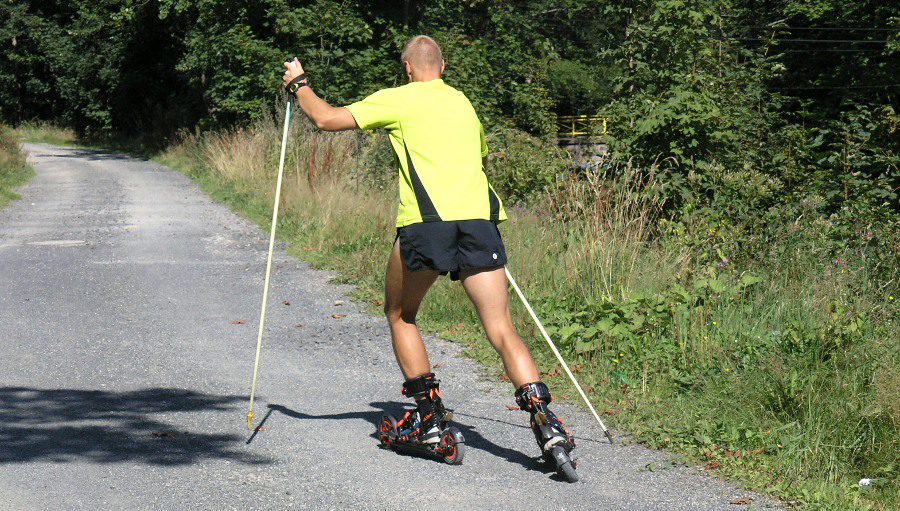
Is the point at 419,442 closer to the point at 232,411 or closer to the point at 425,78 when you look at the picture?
the point at 232,411

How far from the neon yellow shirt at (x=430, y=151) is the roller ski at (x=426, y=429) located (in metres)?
0.82

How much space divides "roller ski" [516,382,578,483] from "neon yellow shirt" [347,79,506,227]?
33.7 inches

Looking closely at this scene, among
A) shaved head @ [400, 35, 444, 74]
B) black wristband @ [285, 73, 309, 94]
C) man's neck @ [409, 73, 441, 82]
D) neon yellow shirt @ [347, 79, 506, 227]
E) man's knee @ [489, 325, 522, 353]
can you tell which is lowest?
man's knee @ [489, 325, 522, 353]

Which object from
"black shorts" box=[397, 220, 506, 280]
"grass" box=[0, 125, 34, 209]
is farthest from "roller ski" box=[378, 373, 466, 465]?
"grass" box=[0, 125, 34, 209]

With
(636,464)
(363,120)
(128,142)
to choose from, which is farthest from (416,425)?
(128,142)

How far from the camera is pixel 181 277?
431 inches

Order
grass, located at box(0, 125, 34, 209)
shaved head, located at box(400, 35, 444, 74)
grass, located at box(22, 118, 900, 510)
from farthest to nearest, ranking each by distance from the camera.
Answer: grass, located at box(0, 125, 34, 209) < shaved head, located at box(400, 35, 444, 74) < grass, located at box(22, 118, 900, 510)

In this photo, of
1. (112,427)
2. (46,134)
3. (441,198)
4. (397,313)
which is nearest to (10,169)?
(112,427)

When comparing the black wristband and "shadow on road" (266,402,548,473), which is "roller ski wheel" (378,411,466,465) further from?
the black wristband

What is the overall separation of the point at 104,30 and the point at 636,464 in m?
41.5

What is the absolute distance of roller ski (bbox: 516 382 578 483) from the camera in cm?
476

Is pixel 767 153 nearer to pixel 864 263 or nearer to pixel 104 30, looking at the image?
pixel 864 263

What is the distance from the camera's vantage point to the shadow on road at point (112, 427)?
516 cm

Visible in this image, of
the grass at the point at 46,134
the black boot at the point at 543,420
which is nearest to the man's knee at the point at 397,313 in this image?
the black boot at the point at 543,420
